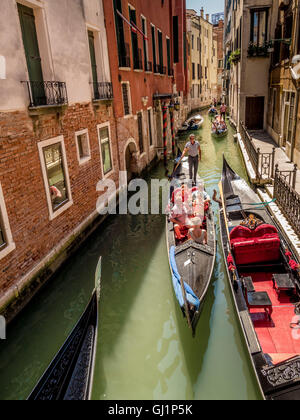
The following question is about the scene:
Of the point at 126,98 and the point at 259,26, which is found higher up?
the point at 259,26

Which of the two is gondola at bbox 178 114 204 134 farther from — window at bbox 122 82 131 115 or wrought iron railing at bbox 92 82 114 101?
wrought iron railing at bbox 92 82 114 101

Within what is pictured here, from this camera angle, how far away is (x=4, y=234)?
4578mm

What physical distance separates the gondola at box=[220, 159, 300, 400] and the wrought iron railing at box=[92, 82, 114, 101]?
4465 millimetres

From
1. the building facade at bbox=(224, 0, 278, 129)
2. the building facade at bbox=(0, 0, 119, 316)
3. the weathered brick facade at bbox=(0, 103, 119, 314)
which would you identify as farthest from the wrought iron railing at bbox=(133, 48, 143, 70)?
the building facade at bbox=(224, 0, 278, 129)

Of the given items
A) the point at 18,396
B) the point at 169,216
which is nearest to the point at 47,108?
the point at 169,216

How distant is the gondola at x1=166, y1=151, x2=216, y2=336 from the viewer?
3.79 m

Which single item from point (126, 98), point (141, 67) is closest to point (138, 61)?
point (141, 67)

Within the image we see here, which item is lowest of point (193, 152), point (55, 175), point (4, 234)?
point (4, 234)

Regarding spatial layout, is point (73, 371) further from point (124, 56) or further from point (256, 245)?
point (124, 56)

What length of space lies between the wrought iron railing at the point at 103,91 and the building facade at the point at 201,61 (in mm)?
24791

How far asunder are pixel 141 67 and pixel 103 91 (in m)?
3.45

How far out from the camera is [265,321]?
13.3 feet

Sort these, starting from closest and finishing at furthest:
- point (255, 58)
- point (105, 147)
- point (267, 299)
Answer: point (267, 299), point (105, 147), point (255, 58)
